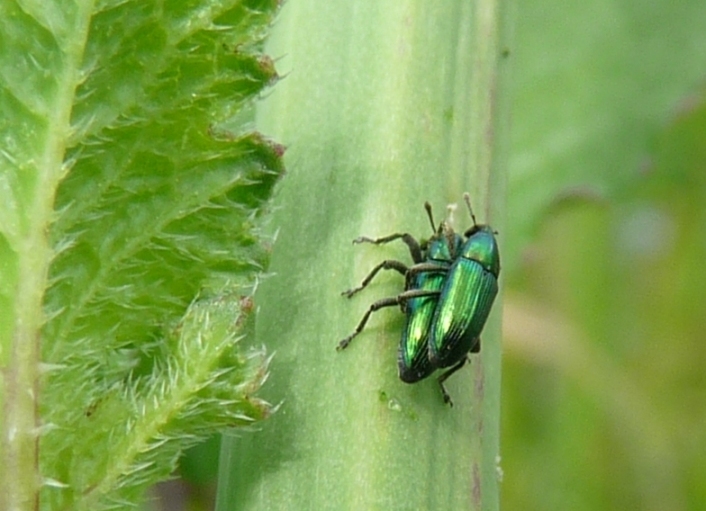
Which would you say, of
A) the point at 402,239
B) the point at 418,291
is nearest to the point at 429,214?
the point at 402,239

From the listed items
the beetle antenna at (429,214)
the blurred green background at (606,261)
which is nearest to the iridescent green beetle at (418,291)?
the beetle antenna at (429,214)

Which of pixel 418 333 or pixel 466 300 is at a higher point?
pixel 466 300

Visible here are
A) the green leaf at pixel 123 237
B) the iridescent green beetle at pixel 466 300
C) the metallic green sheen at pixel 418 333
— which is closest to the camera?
the green leaf at pixel 123 237

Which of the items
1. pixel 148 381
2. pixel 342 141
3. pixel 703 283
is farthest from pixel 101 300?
pixel 703 283

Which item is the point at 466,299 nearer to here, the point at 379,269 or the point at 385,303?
the point at 385,303

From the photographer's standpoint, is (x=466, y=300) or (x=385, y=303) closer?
(x=385, y=303)

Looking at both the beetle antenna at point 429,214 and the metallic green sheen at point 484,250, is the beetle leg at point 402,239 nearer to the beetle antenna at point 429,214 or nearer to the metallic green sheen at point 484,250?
the beetle antenna at point 429,214

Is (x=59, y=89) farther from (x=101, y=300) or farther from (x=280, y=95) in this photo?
(x=280, y=95)
